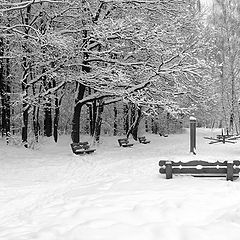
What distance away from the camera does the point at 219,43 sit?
34812mm

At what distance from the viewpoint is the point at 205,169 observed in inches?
379

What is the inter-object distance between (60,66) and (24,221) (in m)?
11.2

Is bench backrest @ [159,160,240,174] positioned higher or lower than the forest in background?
lower

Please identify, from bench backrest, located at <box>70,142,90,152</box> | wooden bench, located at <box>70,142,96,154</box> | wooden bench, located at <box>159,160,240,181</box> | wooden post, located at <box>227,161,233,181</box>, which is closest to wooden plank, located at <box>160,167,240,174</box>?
wooden bench, located at <box>159,160,240,181</box>

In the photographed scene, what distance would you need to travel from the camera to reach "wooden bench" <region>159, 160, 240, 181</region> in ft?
31.2

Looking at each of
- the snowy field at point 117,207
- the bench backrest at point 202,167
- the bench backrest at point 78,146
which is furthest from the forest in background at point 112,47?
the bench backrest at point 202,167

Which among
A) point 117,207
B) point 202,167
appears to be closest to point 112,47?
point 202,167

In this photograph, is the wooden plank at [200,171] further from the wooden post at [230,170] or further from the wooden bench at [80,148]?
the wooden bench at [80,148]

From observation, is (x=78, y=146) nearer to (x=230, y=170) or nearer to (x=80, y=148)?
(x=80, y=148)

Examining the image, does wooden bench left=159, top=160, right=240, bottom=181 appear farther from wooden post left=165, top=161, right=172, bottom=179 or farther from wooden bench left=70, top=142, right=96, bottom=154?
wooden bench left=70, top=142, right=96, bottom=154

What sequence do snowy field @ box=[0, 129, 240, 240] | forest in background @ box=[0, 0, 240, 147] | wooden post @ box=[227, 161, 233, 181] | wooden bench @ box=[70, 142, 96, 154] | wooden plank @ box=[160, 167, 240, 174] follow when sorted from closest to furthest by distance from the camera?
snowy field @ box=[0, 129, 240, 240] < wooden post @ box=[227, 161, 233, 181] < wooden plank @ box=[160, 167, 240, 174] < forest in background @ box=[0, 0, 240, 147] < wooden bench @ box=[70, 142, 96, 154]

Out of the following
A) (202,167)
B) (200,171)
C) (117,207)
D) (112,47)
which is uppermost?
(112,47)

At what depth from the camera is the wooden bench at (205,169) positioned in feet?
31.2

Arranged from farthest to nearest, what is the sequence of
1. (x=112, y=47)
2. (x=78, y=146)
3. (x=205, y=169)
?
(x=112, y=47)
(x=78, y=146)
(x=205, y=169)
